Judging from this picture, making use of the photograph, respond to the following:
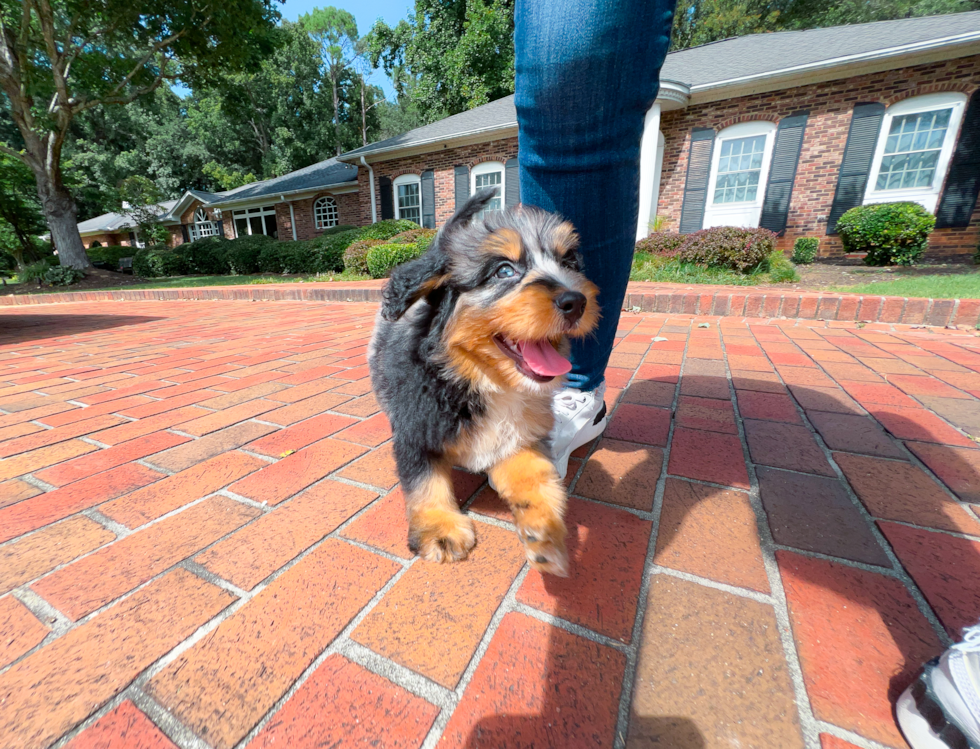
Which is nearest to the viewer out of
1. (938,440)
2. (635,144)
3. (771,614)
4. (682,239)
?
(771,614)

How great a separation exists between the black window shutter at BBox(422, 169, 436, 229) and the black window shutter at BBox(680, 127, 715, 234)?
9.29m

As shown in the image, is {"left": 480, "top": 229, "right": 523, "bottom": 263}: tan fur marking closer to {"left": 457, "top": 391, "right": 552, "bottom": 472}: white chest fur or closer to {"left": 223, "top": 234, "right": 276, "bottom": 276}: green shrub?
{"left": 457, "top": 391, "right": 552, "bottom": 472}: white chest fur

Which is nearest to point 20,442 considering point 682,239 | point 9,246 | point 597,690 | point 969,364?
point 597,690

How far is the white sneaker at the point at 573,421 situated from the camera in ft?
6.48

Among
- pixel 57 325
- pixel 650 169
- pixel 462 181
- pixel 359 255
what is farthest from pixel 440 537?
pixel 462 181

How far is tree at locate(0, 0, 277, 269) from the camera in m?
14.5

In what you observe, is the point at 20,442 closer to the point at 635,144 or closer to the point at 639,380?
the point at 635,144

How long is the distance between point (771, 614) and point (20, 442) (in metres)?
3.61

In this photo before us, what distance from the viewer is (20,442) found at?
2.35 m

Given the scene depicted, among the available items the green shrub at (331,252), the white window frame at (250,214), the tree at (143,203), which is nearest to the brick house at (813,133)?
the green shrub at (331,252)

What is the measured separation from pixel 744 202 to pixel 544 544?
14.6m

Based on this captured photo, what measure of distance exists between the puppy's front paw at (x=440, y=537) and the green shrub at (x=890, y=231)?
13.1 m

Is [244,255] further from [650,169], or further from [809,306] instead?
[809,306]

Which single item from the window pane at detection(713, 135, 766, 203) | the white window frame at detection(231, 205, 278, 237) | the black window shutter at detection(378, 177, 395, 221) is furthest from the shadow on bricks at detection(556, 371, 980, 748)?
the white window frame at detection(231, 205, 278, 237)
